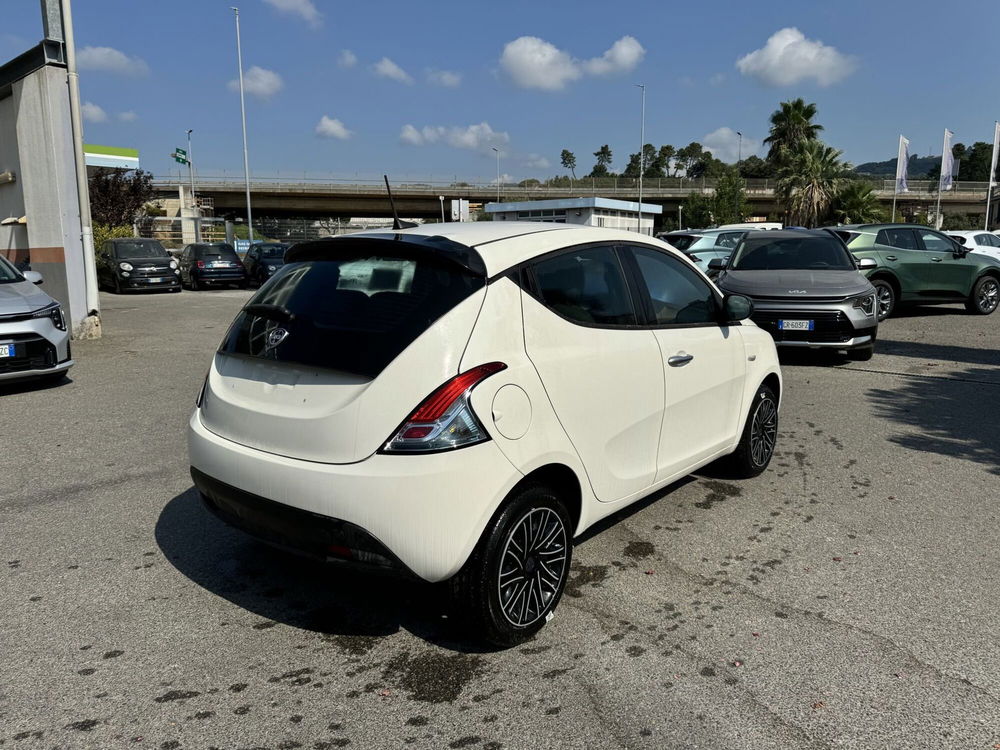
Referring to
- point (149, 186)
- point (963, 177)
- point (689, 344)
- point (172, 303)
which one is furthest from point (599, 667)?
point (963, 177)

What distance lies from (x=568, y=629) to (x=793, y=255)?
9.00m

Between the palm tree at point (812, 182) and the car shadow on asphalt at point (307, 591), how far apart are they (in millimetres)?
57960

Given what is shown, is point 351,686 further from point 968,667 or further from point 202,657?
point 968,667

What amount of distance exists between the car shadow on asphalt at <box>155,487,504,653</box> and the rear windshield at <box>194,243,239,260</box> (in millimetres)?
22791

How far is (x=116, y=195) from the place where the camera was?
41.4 m

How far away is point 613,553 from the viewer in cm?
414

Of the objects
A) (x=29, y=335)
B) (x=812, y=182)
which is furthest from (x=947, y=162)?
(x=29, y=335)

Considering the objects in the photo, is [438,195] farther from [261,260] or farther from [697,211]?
[261,260]

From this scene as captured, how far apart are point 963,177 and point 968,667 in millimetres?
162958

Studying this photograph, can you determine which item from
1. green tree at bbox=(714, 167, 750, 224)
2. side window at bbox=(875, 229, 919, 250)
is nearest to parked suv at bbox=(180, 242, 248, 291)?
side window at bbox=(875, 229, 919, 250)

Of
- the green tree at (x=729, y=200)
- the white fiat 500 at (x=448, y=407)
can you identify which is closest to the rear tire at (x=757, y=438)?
the white fiat 500 at (x=448, y=407)

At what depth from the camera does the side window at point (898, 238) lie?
14.1 metres

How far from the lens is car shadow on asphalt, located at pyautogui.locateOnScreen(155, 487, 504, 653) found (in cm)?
333

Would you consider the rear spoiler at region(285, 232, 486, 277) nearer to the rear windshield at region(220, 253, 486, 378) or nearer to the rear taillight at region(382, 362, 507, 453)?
the rear windshield at region(220, 253, 486, 378)
